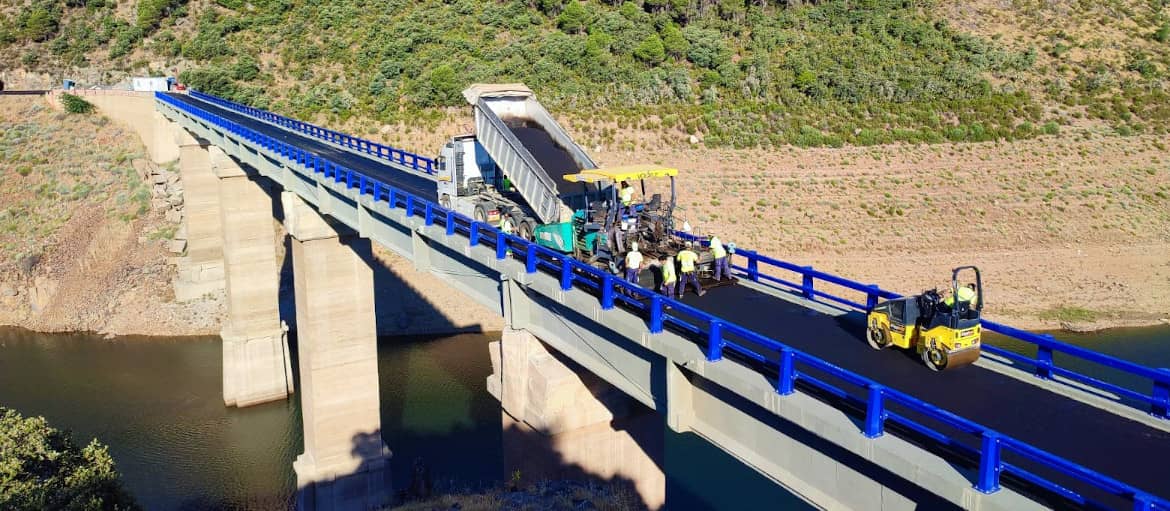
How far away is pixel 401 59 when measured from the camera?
68312mm

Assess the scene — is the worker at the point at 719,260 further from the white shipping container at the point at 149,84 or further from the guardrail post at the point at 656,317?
the white shipping container at the point at 149,84

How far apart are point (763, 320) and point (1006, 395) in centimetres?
411

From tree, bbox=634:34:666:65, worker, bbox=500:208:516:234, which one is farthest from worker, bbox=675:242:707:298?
tree, bbox=634:34:666:65

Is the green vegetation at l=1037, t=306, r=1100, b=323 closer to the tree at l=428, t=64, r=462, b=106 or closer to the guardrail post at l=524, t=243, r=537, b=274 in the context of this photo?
the guardrail post at l=524, t=243, r=537, b=274

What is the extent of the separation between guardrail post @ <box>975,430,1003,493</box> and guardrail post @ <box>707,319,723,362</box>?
3778mm

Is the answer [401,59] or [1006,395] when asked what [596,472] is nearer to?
[1006,395]

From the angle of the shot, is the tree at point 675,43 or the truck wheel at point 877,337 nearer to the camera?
the truck wheel at point 877,337

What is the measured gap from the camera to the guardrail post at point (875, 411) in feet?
30.4

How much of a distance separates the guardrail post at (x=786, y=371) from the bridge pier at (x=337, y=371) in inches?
694

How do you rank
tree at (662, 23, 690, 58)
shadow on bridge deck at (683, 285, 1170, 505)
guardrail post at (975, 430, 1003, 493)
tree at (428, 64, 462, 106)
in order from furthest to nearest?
tree at (662, 23, 690, 58)
tree at (428, 64, 462, 106)
shadow on bridge deck at (683, 285, 1170, 505)
guardrail post at (975, 430, 1003, 493)

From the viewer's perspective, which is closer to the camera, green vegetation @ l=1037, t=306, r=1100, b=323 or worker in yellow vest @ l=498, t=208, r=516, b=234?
worker in yellow vest @ l=498, t=208, r=516, b=234

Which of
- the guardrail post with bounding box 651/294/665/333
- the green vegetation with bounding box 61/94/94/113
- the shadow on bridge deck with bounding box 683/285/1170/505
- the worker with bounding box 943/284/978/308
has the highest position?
the green vegetation with bounding box 61/94/94/113

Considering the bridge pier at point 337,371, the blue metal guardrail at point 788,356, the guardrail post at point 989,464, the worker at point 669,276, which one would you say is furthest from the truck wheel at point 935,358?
the bridge pier at point 337,371

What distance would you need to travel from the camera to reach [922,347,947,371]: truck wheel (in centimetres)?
1169
